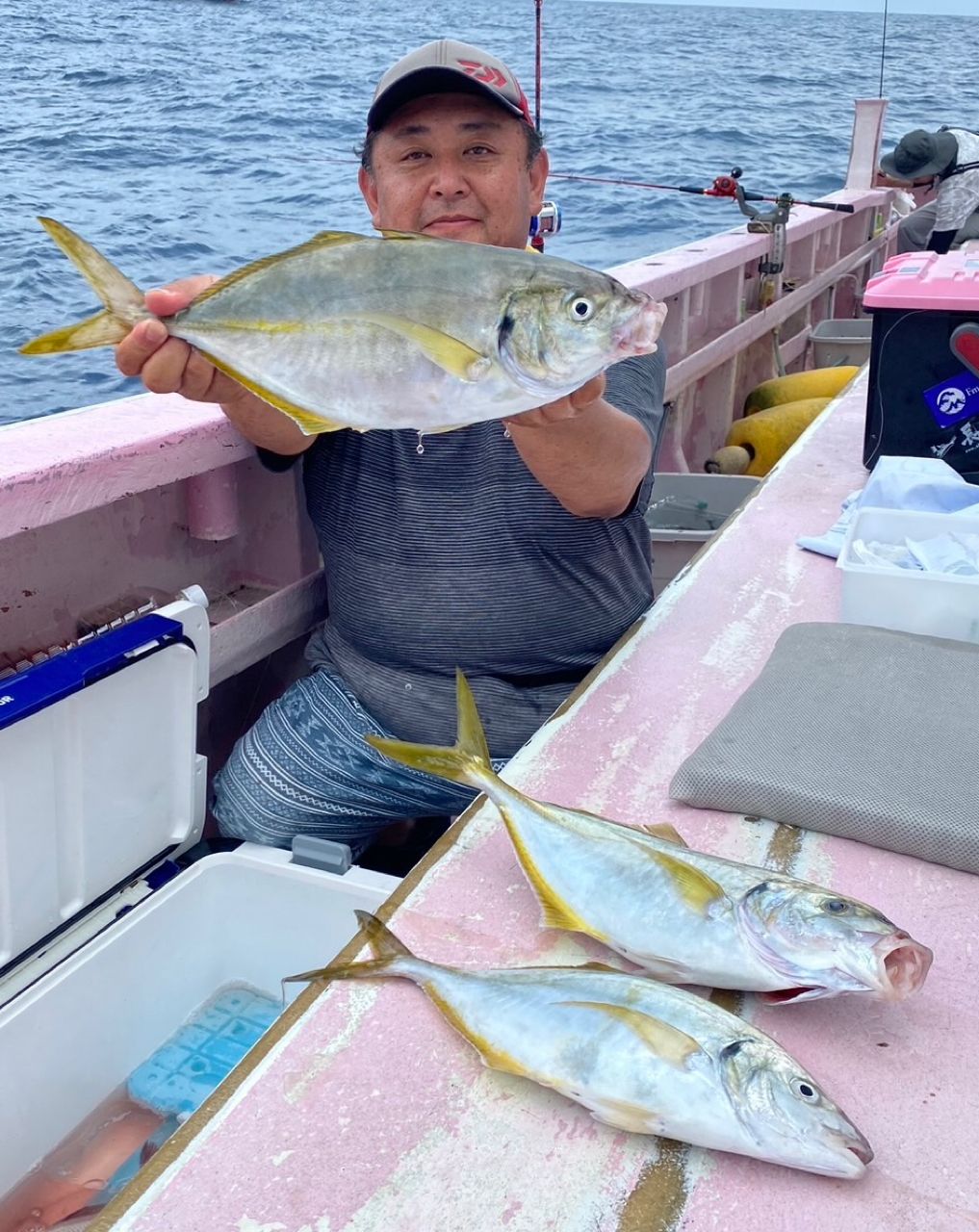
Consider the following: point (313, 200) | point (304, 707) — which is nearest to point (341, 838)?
point (304, 707)

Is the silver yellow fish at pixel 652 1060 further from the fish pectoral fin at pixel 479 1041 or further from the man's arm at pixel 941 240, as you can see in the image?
the man's arm at pixel 941 240

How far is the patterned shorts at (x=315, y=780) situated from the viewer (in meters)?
2.28

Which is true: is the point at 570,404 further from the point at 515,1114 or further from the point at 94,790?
the point at 94,790

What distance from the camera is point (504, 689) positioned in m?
2.25

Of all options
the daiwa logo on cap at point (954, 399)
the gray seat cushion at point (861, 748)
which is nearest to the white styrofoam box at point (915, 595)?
the gray seat cushion at point (861, 748)

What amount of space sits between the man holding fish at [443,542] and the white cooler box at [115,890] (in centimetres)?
23

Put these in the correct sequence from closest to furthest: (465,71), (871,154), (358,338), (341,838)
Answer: (358,338), (465,71), (341,838), (871,154)

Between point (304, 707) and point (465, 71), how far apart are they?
4.04 ft

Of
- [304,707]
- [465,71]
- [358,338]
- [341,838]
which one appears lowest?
[341,838]

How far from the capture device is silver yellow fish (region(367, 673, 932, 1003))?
3.76 ft

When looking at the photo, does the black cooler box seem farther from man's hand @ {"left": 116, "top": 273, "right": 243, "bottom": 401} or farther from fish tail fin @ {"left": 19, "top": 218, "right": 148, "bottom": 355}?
fish tail fin @ {"left": 19, "top": 218, "right": 148, "bottom": 355}

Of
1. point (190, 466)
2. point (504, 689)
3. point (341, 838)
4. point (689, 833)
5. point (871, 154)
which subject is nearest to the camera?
point (689, 833)

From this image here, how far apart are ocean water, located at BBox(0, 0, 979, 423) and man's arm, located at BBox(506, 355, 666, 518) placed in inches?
32.1

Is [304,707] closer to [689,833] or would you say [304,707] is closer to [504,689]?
[504,689]
